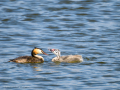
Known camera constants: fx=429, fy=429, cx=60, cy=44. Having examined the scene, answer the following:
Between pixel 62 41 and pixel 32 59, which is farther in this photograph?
pixel 62 41

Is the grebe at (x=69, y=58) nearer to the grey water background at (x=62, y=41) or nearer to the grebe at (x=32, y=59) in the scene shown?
the grey water background at (x=62, y=41)

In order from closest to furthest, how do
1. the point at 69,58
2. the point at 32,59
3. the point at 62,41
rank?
the point at 69,58
the point at 32,59
the point at 62,41

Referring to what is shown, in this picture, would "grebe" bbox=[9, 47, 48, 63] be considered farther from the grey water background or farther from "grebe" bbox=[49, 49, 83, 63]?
"grebe" bbox=[49, 49, 83, 63]

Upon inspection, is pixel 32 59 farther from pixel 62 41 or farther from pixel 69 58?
pixel 62 41

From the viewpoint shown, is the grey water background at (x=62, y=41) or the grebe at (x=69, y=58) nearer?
the grey water background at (x=62, y=41)

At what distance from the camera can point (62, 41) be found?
16.9 m

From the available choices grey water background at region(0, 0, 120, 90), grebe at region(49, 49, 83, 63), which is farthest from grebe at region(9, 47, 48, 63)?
grebe at region(49, 49, 83, 63)

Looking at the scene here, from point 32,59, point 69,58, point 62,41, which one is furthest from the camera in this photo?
point 62,41

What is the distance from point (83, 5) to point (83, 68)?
11.1 m

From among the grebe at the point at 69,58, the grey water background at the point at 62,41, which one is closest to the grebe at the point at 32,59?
the grey water background at the point at 62,41

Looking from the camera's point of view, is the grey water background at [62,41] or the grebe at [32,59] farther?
the grebe at [32,59]

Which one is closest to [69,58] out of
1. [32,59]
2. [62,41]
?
[32,59]

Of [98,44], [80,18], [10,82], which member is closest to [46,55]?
[98,44]

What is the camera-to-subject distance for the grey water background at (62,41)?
38.6ft
